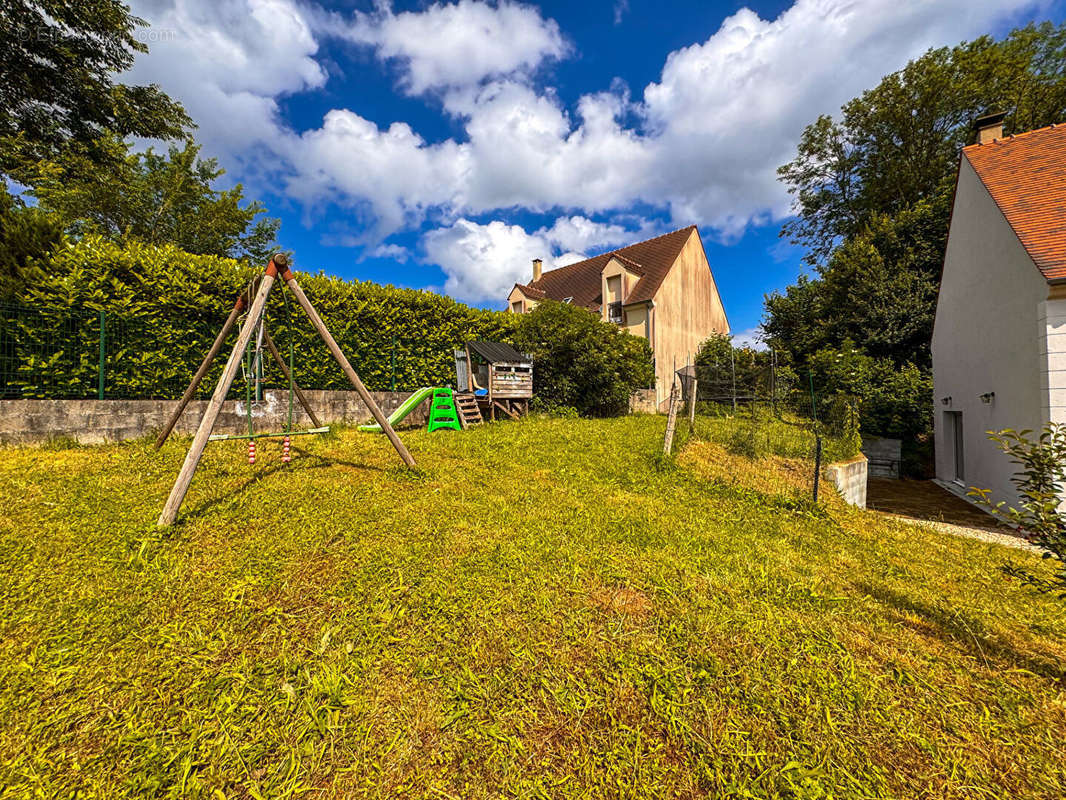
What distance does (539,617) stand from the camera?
2.80 metres

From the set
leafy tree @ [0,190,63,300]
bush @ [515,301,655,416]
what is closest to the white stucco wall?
bush @ [515,301,655,416]

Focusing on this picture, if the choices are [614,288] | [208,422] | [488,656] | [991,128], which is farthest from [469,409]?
[991,128]

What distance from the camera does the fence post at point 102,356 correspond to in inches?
258

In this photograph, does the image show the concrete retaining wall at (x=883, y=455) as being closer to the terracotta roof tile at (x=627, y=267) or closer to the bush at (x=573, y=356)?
the bush at (x=573, y=356)

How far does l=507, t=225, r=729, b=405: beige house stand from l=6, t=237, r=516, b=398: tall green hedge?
1268 cm

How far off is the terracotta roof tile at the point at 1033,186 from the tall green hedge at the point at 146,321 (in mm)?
13483

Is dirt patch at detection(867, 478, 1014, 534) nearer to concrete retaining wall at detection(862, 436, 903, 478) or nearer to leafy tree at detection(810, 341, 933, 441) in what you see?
concrete retaining wall at detection(862, 436, 903, 478)

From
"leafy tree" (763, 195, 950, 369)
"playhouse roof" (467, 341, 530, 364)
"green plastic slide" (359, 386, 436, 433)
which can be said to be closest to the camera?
"green plastic slide" (359, 386, 436, 433)

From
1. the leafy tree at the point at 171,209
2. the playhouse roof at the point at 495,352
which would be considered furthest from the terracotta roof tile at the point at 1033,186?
the leafy tree at the point at 171,209

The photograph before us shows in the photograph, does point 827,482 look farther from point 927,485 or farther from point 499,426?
point 927,485

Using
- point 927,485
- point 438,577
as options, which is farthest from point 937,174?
point 438,577

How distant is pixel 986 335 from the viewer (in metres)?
9.45

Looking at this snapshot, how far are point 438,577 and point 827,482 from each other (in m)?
7.72

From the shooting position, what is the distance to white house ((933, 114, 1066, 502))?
7.11m
